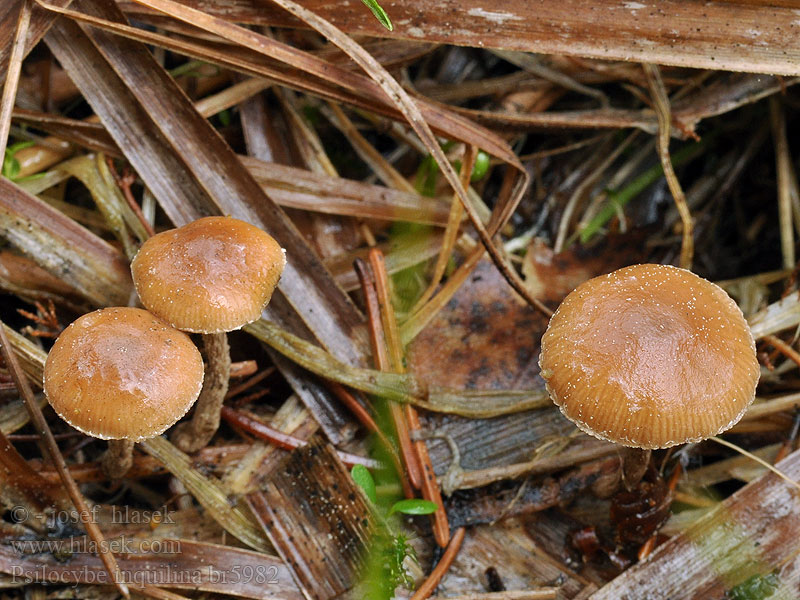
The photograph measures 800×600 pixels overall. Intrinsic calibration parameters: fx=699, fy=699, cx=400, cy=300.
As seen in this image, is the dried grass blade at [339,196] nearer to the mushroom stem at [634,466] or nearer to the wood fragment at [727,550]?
the mushroom stem at [634,466]

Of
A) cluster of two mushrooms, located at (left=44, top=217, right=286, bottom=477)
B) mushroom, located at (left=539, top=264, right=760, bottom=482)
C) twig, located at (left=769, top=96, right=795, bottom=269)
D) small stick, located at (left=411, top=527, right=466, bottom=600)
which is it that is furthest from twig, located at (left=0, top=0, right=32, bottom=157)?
twig, located at (left=769, top=96, right=795, bottom=269)

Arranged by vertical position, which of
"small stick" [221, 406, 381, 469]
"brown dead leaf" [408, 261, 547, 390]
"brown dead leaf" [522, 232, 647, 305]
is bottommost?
"small stick" [221, 406, 381, 469]

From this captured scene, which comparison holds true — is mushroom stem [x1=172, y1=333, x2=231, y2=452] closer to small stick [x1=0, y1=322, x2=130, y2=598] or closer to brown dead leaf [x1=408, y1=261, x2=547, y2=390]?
small stick [x1=0, y1=322, x2=130, y2=598]

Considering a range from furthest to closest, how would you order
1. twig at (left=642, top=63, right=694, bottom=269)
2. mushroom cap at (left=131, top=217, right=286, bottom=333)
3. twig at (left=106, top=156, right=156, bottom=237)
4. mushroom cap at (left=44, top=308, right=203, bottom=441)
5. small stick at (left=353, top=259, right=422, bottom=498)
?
twig at (left=642, top=63, right=694, bottom=269), twig at (left=106, top=156, right=156, bottom=237), small stick at (left=353, top=259, right=422, bottom=498), mushroom cap at (left=131, top=217, right=286, bottom=333), mushroom cap at (left=44, top=308, right=203, bottom=441)

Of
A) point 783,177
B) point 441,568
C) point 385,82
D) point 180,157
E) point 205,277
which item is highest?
point 385,82

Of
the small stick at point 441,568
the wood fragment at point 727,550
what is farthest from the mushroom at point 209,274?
the wood fragment at point 727,550

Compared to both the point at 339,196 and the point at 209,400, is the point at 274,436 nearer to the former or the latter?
the point at 209,400

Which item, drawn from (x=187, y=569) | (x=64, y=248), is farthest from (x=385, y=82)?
(x=187, y=569)

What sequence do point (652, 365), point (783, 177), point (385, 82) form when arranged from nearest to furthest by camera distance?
point (652, 365) < point (385, 82) < point (783, 177)
